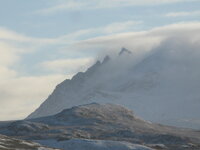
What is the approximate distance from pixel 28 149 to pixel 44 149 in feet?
14.3

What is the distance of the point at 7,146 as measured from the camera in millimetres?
177000

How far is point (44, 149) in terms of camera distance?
177000mm

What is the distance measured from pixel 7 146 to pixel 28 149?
5.92 m

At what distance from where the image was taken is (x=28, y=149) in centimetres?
17500

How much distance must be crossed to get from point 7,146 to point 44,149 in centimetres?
944
